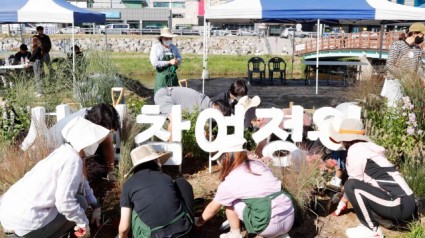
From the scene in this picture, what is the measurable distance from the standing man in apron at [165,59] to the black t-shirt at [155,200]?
11.3 ft

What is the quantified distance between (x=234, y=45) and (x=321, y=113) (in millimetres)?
29865

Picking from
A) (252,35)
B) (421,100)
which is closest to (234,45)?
(252,35)

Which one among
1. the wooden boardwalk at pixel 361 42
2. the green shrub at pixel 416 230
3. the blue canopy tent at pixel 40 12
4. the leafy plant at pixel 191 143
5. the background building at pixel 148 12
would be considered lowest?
the green shrub at pixel 416 230

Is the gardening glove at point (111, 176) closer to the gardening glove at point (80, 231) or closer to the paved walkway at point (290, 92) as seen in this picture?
the gardening glove at point (80, 231)

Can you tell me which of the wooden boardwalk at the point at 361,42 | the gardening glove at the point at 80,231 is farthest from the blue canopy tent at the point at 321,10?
the wooden boardwalk at the point at 361,42

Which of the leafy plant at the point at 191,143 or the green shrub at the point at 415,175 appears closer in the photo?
the green shrub at the point at 415,175

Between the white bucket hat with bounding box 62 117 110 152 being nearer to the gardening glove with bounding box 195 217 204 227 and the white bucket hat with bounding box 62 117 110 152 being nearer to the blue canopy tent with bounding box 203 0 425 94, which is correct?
the gardening glove with bounding box 195 217 204 227

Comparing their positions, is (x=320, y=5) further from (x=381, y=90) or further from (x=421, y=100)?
(x=421, y=100)

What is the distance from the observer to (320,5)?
7.00 m

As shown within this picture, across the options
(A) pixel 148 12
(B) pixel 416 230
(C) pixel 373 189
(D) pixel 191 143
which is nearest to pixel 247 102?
(D) pixel 191 143

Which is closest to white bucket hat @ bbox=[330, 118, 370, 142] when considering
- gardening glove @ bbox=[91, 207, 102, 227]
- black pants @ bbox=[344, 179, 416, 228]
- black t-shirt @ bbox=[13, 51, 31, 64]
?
black pants @ bbox=[344, 179, 416, 228]

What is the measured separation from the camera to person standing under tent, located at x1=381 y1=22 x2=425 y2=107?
4785 millimetres

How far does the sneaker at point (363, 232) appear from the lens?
331 centimetres

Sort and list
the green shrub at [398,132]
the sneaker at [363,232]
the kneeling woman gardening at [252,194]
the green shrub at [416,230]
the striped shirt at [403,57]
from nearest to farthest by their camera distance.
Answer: the kneeling woman gardening at [252,194]
the green shrub at [416,230]
the sneaker at [363,232]
the green shrub at [398,132]
the striped shirt at [403,57]
